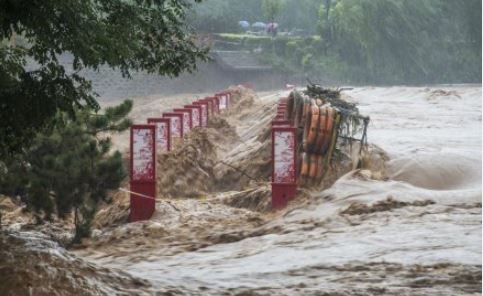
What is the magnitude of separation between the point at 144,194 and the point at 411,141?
10032 millimetres

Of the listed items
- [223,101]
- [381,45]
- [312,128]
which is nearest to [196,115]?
[312,128]

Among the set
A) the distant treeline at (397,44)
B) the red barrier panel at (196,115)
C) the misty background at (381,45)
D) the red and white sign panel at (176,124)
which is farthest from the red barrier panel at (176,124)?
the distant treeline at (397,44)

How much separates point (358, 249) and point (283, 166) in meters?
2.98

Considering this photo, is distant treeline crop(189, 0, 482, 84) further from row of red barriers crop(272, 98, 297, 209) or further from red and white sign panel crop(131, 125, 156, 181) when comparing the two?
row of red barriers crop(272, 98, 297, 209)

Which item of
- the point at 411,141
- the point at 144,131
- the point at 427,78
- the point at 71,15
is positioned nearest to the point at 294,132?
the point at 144,131

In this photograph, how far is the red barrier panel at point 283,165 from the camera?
480 inches

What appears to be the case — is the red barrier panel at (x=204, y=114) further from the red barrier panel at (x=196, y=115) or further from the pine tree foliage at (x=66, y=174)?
the pine tree foliage at (x=66, y=174)

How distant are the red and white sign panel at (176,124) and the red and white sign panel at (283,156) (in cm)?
727

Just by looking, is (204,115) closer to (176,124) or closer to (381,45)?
(176,124)

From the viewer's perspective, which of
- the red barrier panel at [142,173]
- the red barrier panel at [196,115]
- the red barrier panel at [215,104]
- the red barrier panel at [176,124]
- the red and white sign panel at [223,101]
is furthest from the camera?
the red and white sign panel at [223,101]

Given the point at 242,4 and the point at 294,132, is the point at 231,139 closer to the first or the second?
the point at 294,132

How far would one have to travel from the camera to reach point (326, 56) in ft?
281

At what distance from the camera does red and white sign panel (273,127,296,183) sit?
12.2 metres

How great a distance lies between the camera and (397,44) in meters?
82.7
